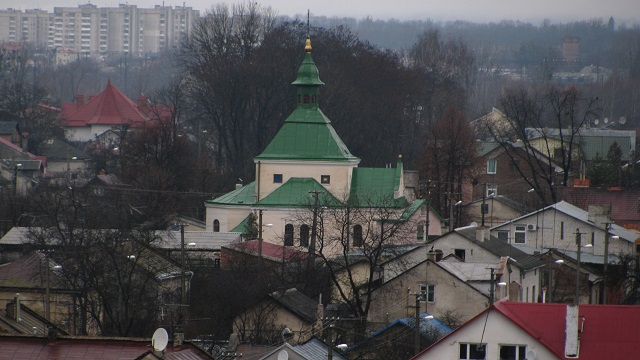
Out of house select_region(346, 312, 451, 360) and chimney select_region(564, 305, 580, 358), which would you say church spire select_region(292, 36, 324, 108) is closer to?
house select_region(346, 312, 451, 360)

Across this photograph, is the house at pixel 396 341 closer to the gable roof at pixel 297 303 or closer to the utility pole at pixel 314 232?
the gable roof at pixel 297 303

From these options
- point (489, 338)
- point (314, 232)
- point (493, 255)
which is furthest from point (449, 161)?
point (489, 338)

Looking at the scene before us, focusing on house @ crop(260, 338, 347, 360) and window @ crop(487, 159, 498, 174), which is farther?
window @ crop(487, 159, 498, 174)

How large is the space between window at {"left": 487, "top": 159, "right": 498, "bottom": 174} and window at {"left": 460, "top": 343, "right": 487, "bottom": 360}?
5445cm

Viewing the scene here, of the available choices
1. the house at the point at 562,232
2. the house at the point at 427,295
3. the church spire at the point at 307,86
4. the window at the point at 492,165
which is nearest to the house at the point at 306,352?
the house at the point at 427,295

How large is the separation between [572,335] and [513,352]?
1.04m

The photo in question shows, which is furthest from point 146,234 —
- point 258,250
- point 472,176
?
point 472,176

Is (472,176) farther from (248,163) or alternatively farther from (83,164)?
(83,164)

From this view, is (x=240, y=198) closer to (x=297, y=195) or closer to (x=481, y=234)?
(x=297, y=195)

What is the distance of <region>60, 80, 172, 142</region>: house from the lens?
128 metres

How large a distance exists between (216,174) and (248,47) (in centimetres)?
1570

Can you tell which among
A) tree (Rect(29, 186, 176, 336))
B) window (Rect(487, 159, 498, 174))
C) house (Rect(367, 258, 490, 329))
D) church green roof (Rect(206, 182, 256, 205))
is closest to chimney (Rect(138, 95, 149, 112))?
window (Rect(487, 159, 498, 174))

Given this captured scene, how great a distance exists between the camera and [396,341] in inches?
1647

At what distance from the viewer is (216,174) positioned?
279ft
